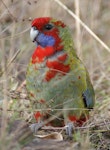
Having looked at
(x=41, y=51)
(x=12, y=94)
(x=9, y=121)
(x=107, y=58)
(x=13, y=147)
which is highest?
(x=107, y=58)

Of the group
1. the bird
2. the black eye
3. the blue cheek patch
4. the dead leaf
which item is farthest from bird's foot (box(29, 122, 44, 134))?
the black eye

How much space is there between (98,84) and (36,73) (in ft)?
4.36

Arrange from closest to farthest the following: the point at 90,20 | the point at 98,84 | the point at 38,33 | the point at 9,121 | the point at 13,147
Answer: the point at 13,147 < the point at 9,121 < the point at 38,33 < the point at 98,84 < the point at 90,20

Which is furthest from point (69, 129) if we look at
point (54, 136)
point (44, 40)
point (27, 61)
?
point (27, 61)

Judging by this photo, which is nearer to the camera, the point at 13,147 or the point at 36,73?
the point at 13,147

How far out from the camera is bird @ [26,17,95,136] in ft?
12.3

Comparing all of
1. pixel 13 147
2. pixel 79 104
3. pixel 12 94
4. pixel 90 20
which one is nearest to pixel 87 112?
pixel 79 104

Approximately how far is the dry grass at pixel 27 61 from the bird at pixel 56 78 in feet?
0.34

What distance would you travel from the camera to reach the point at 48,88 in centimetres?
377

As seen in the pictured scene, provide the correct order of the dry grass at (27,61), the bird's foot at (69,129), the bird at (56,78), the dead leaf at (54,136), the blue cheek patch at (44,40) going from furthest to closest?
the blue cheek patch at (44,40) → the bird at (56,78) → the bird's foot at (69,129) → the dead leaf at (54,136) → the dry grass at (27,61)

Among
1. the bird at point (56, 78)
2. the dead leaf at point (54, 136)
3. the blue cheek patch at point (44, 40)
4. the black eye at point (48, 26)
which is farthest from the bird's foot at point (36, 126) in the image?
the black eye at point (48, 26)

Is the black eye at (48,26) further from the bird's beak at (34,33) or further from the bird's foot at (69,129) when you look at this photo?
the bird's foot at (69,129)

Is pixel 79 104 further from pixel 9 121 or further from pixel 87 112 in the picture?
pixel 9 121

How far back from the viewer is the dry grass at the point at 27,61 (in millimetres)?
3088
